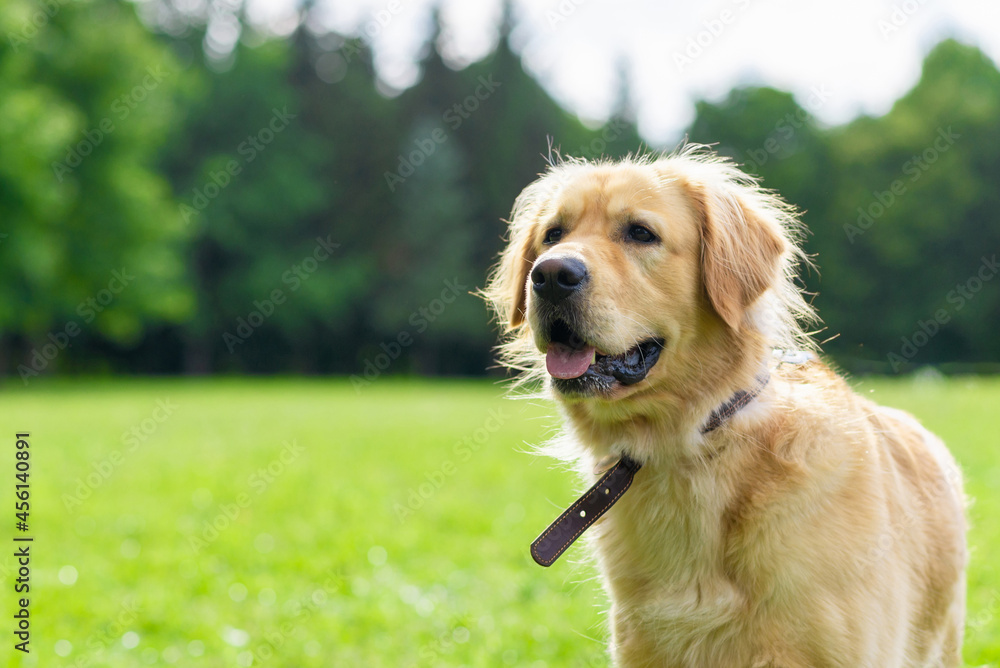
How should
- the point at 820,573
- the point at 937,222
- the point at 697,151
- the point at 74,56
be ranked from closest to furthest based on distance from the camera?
the point at 820,573 → the point at 697,151 → the point at 74,56 → the point at 937,222

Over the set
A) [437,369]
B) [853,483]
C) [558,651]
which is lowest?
[437,369]

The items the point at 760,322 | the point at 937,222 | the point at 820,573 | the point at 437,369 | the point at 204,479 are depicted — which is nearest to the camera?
the point at 820,573

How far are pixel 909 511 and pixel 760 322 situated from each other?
0.95m

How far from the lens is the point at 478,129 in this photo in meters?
43.0

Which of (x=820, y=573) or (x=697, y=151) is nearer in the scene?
(x=820, y=573)

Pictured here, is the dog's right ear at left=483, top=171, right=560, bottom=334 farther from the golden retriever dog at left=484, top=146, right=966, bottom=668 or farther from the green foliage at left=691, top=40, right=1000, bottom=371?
the green foliage at left=691, top=40, right=1000, bottom=371

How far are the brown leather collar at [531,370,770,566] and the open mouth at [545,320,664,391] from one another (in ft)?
1.07

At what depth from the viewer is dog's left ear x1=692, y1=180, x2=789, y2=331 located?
3.26 m

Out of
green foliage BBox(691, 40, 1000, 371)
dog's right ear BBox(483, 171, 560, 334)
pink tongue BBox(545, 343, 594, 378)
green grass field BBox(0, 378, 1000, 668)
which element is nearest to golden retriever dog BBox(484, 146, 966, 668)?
pink tongue BBox(545, 343, 594, 378)

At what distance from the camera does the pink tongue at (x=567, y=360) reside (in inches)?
124

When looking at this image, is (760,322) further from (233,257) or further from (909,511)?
(233,257)

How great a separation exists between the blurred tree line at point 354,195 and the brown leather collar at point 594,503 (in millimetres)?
31750

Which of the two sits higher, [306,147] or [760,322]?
[760,322]

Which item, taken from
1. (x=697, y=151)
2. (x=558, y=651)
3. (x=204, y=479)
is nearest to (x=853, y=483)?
(x=697, y=151)
